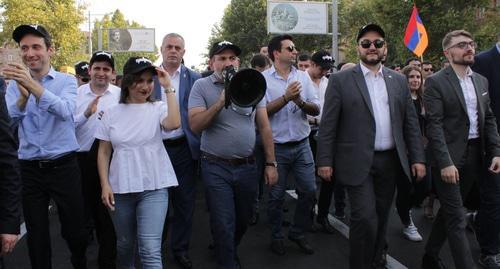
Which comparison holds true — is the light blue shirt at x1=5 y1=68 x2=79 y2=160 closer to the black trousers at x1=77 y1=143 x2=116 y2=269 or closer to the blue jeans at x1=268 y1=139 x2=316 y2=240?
the black trousers at x1=77 y1=143 x2=116 y2=269

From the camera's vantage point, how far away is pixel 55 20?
85.4ft

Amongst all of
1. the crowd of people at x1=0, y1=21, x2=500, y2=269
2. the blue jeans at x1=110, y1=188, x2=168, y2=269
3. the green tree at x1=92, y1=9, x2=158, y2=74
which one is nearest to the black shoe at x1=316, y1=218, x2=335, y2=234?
the crowd of people at x1=0, y1=21, x2=500, y2=269

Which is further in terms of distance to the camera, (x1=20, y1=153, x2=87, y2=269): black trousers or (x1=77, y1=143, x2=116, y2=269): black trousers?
(x1=77, y1=143, x2=116, y2=269): black trousers

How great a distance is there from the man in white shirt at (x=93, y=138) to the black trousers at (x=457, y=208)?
2753 millimetres

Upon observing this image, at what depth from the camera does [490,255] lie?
4277mm

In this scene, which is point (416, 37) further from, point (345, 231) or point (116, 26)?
point (116, 26)

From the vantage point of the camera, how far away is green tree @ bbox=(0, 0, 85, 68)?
76.8 ft

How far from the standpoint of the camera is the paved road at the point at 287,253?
4572mm

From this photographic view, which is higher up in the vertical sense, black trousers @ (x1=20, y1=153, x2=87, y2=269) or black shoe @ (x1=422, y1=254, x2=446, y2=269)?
black trousers @ (x1=20, y1=153, x2=87, y2=269)

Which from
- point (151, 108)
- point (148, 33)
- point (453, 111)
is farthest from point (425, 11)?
point (148, 33)

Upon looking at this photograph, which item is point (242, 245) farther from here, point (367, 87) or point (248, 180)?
point (367, 87)

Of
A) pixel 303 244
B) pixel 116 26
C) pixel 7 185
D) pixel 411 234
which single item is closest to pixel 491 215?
pixel 411 234

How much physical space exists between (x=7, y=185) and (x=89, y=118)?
221 centimetres

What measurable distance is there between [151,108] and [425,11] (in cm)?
1645
